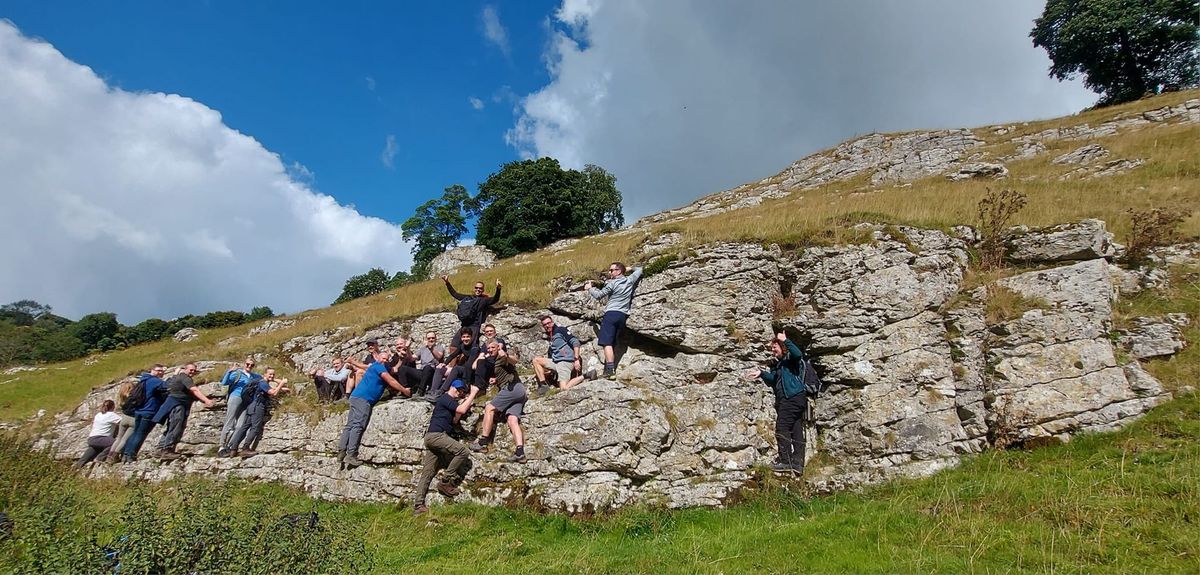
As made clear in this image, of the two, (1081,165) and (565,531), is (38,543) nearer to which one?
(565,531)

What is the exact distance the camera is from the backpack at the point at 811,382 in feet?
31.7

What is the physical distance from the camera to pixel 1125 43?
38938 millimetres

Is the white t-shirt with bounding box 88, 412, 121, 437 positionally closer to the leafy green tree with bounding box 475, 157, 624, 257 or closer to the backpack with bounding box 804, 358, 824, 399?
the backpack with bounding box 804, 358, 824, 399

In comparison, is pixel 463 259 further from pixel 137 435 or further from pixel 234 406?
pixel 234 406

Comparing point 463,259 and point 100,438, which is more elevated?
point 463,259

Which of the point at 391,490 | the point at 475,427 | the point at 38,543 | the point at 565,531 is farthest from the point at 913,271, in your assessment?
the point at 38,543

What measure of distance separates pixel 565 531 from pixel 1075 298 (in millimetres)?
10678

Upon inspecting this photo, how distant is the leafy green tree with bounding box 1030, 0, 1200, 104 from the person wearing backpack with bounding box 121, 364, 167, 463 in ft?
202

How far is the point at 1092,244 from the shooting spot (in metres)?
10.6

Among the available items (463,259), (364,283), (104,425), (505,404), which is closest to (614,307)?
(505,404)

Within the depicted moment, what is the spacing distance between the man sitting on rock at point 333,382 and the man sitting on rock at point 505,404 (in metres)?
5.48

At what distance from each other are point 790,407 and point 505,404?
227 inches

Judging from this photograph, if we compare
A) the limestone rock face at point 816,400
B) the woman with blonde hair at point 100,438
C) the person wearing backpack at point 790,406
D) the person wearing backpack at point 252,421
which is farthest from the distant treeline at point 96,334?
the person wearing backpack at point 790,406

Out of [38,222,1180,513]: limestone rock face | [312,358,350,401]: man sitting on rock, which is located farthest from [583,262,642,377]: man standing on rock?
[312,358,350,401]: man sitting on rock
